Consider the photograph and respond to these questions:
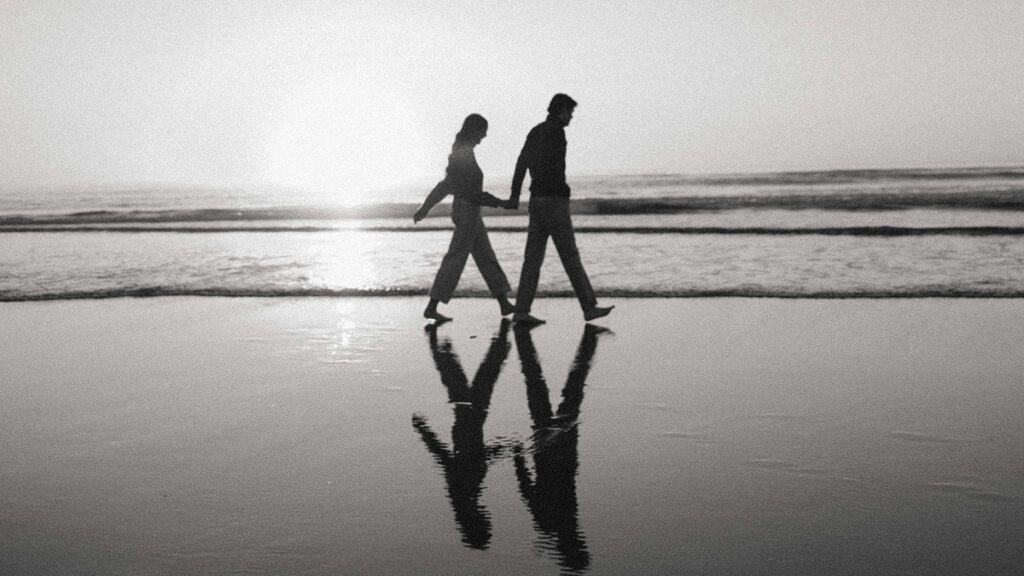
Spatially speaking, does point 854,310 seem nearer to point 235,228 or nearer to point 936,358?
point 936,358

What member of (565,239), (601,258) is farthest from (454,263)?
(601,258)

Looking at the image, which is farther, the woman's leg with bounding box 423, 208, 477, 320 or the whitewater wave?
the whitewater wave

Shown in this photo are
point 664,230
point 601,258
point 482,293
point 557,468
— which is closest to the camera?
point 557,468

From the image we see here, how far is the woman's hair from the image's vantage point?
28.8ft

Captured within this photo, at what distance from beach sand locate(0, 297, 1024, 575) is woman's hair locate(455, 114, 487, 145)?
84.4 inches

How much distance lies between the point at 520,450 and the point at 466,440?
0.31m

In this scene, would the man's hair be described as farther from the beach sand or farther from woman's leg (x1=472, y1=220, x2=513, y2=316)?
the beach sand

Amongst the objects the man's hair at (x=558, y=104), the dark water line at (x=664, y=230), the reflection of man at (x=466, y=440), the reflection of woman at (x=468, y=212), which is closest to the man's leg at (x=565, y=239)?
the reflection of woman at (x=468, y=212)

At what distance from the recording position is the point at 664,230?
19141mm

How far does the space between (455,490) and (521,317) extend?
469 centimetres

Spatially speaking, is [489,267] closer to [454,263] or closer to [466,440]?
[454,263]

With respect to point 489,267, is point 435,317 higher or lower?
lower

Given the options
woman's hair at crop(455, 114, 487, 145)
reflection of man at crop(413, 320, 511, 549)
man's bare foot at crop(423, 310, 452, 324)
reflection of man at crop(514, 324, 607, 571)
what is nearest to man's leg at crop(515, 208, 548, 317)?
man's bare foot at crop(423, 310, 452, 324)

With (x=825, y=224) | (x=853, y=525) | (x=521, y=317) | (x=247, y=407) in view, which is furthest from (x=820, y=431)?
(x=825, y=224)
